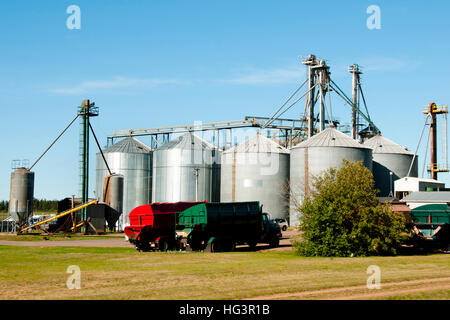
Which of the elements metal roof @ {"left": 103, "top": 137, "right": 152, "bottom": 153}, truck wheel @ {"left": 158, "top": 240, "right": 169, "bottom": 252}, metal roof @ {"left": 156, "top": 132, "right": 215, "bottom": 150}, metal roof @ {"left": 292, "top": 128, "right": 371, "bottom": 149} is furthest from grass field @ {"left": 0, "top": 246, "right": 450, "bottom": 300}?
metal roof @ {"left": 103, "top": 137, "right": 152, "bottom": 153}

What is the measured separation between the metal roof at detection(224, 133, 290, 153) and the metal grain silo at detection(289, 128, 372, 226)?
415 cm

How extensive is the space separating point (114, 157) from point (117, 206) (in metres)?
19.2

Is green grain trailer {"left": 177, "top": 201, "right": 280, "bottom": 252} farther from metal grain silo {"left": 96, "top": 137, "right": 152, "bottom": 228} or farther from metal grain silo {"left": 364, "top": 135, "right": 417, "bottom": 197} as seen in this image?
metal grain silo {"left": 96, "top": 137, "right": 152, "bottom": 228}

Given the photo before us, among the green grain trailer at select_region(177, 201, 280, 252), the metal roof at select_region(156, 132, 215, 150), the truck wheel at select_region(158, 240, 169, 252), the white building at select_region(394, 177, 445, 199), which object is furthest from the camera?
the metal roof at select_region(156, 132, 215, 150)

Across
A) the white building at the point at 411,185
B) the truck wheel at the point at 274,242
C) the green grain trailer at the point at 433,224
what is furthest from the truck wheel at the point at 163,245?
the white building at the point at 411,185

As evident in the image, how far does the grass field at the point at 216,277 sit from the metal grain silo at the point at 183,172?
4981 centimetres

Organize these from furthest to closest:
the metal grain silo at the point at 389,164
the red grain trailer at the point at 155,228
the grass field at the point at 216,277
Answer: the metal grain silo at the point at 389,164 → the red grain trailer at the point at 155,228 → the grass field at the point at 216,277

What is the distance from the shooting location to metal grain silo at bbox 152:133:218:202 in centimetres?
8044

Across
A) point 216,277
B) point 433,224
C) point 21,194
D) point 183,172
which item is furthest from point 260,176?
point 216,277

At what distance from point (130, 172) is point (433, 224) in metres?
59.1

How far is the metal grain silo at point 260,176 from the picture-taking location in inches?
2817

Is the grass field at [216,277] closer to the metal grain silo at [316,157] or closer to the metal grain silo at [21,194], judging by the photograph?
the metal grain silo at [21,194]
